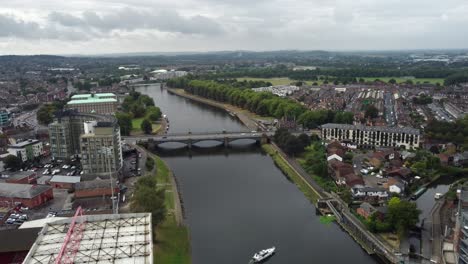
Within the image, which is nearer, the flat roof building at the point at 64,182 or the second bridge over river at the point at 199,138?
the flat roof building at the point at 64,182

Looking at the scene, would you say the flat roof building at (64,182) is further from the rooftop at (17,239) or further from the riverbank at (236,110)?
the riverbank at (236,110)

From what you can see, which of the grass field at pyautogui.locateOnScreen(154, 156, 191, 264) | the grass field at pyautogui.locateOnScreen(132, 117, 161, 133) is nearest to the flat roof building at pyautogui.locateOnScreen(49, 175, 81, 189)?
the grass field at pyautogui.locateOnScreen(154, 156, 191, 264)

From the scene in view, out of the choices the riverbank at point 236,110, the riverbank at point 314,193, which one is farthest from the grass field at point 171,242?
the riverbank at point 236,110

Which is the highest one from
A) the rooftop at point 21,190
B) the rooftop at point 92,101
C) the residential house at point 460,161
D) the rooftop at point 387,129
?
the rooftop at point 92,101

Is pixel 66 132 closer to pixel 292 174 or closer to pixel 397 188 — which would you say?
pixel 292 174

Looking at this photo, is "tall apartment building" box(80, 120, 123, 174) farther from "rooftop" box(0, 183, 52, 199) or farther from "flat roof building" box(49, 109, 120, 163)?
"flat roof building" box(49, 109, 120, 163)
